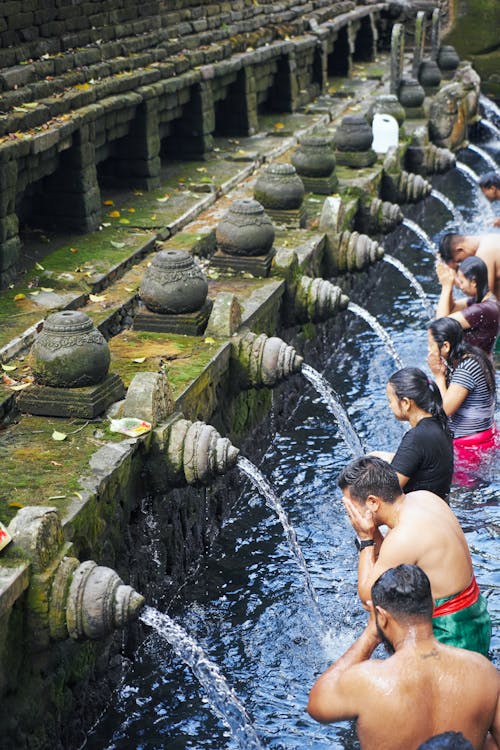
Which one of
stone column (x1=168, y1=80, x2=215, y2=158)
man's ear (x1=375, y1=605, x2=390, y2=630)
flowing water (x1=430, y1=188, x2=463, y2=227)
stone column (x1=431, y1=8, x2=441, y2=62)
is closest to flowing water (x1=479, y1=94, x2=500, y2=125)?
stone column (x1=431, y1=8, x2=441, y2=62)

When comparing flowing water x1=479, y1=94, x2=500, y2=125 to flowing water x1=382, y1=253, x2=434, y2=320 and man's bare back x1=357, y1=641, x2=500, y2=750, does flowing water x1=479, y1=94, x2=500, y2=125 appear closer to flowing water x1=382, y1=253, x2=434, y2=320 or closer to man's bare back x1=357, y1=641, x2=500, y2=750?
flowing water x1=382, y1=253, x2=434, y2=320

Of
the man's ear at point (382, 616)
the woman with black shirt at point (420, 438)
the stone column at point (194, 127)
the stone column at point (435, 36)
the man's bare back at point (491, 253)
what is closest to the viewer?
the man's ear at point (382, 616)

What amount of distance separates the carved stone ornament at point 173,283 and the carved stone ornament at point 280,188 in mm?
3255

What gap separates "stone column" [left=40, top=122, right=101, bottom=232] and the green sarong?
7.04 meters

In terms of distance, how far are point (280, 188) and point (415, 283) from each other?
3.36 metres

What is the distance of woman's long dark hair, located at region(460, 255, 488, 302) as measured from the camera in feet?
30.0

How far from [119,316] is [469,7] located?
2025 centimetres

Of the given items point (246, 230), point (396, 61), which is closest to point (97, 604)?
point (246, 230)

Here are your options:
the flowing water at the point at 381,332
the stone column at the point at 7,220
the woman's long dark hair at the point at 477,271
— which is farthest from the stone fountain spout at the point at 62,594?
the flowing water at the point at 381,332

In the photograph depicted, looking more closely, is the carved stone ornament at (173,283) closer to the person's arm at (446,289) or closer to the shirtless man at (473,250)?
the person's arm at (446,289)

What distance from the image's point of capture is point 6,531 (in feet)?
17.3

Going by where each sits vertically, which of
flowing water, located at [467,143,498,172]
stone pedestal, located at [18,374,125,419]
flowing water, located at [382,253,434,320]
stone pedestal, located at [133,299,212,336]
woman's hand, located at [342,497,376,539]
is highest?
woman's hand, located at [342,497,376,539]

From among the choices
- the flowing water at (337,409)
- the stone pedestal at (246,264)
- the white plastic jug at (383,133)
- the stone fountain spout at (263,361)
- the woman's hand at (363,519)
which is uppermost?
the woman's hand at (363,519)

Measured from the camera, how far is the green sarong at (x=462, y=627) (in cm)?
526
